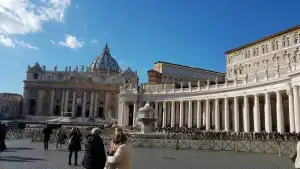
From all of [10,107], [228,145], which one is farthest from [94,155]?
[10,107]

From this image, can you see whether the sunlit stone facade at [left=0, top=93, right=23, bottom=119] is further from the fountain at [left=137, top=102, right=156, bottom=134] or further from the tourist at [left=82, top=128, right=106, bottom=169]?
the tourist at [left=82, top=128, right=106, bottom=169]

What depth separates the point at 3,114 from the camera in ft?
406

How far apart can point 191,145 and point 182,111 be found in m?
34.6

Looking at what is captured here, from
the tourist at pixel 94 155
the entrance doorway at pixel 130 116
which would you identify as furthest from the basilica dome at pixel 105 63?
the tourist at pixel 94 155

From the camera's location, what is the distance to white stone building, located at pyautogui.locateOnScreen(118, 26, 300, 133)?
40741mm

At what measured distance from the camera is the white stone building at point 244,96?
40.7 metres

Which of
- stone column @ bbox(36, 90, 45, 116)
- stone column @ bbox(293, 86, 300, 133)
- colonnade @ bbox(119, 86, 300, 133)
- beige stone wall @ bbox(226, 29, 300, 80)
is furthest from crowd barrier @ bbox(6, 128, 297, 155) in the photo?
stone column @ bbox(36, 90, 45, 116)

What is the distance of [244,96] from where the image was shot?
1853 inches

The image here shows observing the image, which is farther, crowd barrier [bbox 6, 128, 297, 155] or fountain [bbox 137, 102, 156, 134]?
fountain [bbox 137, 102, 156, 134]

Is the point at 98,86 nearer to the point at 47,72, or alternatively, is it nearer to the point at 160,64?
the point at 47,72

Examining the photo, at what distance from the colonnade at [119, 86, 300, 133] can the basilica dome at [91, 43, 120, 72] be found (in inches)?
3635

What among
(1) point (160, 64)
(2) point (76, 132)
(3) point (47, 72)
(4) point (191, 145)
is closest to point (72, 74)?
(3) point (47, 72)

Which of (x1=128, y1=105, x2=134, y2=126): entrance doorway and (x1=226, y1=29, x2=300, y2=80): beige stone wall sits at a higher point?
(x1=226, y1=29, x2=300, y2=80): beige stone wall

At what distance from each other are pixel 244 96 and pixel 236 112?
3.55m
